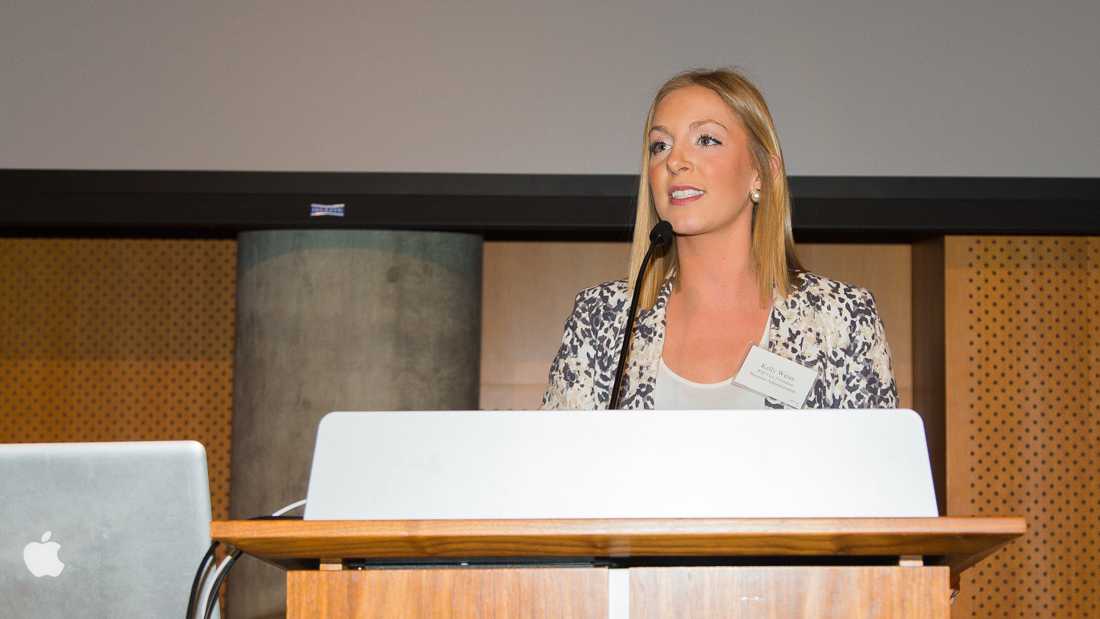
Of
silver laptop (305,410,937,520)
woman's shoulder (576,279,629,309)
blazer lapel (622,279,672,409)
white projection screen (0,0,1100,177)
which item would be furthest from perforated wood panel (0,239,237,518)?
silver laptop (305,410,937,520)

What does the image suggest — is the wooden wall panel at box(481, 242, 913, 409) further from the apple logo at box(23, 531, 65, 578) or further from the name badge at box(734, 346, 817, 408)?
the apple logo at box(23, 531, 65, 578)

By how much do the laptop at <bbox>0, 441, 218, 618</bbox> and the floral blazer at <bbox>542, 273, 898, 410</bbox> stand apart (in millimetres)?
963

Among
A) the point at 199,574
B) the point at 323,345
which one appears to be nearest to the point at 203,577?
the point at 199,574

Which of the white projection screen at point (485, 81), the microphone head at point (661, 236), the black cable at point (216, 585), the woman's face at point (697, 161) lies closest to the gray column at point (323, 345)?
the white projection screen at point (485, 81)

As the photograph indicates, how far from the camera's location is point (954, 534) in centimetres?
95

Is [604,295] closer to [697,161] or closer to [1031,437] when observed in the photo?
[697,161]

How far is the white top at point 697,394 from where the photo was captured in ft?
6.35

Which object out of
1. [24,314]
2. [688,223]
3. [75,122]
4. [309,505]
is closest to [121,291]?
[24,314]

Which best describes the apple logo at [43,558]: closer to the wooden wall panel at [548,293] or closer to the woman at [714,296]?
the woman at [714,296]

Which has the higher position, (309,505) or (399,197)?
(399,197)

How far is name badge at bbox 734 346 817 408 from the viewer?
1.85m

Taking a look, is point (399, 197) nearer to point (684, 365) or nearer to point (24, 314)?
point (24, 314)

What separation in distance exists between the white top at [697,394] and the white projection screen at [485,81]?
2006 millimetres

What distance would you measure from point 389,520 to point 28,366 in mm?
→ 3985
